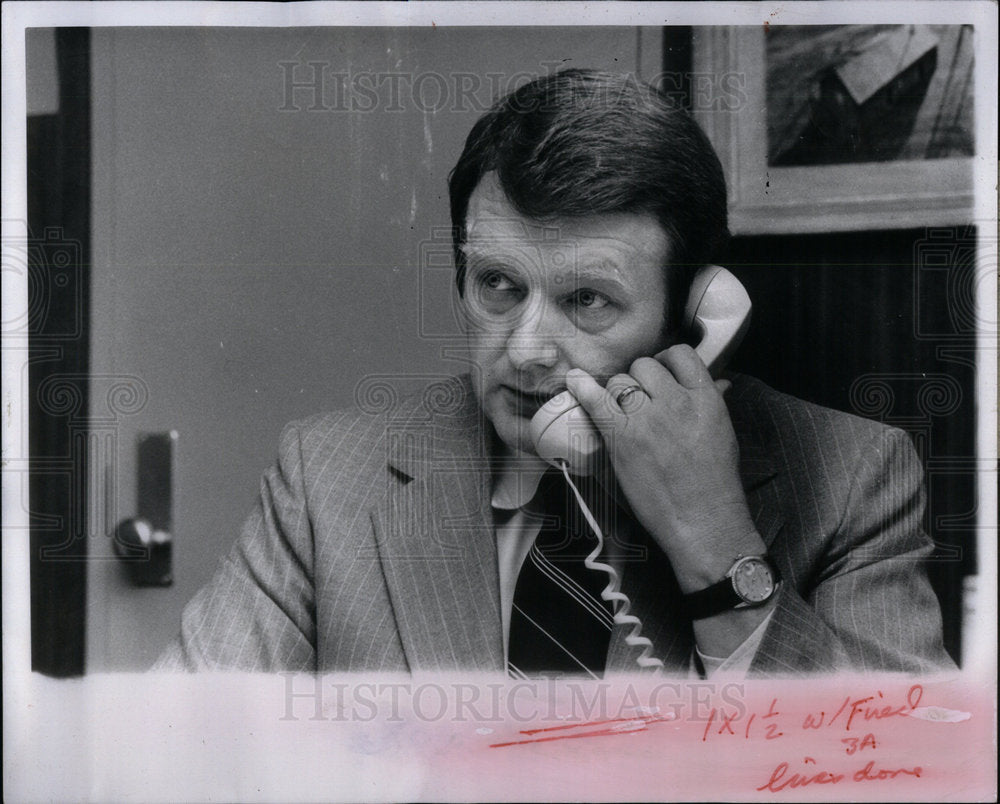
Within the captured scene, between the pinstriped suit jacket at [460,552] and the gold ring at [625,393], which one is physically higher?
the gold ring at [625,393]

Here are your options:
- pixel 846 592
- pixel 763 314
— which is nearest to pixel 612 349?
pixel 763 314

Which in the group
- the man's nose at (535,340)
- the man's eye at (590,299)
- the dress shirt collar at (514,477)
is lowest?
the dress shirt collar at (514,477)

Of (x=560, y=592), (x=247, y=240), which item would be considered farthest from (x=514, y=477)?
(x=247, y=240)

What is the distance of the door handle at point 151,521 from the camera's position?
2.32 metres

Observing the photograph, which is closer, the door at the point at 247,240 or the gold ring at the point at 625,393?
the gold ring at the point at 625,393

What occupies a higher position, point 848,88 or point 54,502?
point 848,88

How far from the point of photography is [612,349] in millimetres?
2178

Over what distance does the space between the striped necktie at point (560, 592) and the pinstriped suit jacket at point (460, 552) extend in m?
0.05

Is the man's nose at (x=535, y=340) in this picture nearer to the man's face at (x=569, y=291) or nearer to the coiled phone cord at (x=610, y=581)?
the man's face at (x=569, y=291)

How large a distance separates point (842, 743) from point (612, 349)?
101cm

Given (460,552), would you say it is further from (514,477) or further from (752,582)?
(752,582)

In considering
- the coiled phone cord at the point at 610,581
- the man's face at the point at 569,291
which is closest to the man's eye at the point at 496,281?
the man's face at the point at 569,291

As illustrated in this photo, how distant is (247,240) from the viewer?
2316 mm

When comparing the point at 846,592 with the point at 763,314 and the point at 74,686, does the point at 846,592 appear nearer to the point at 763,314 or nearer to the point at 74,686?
the point at 763,314
